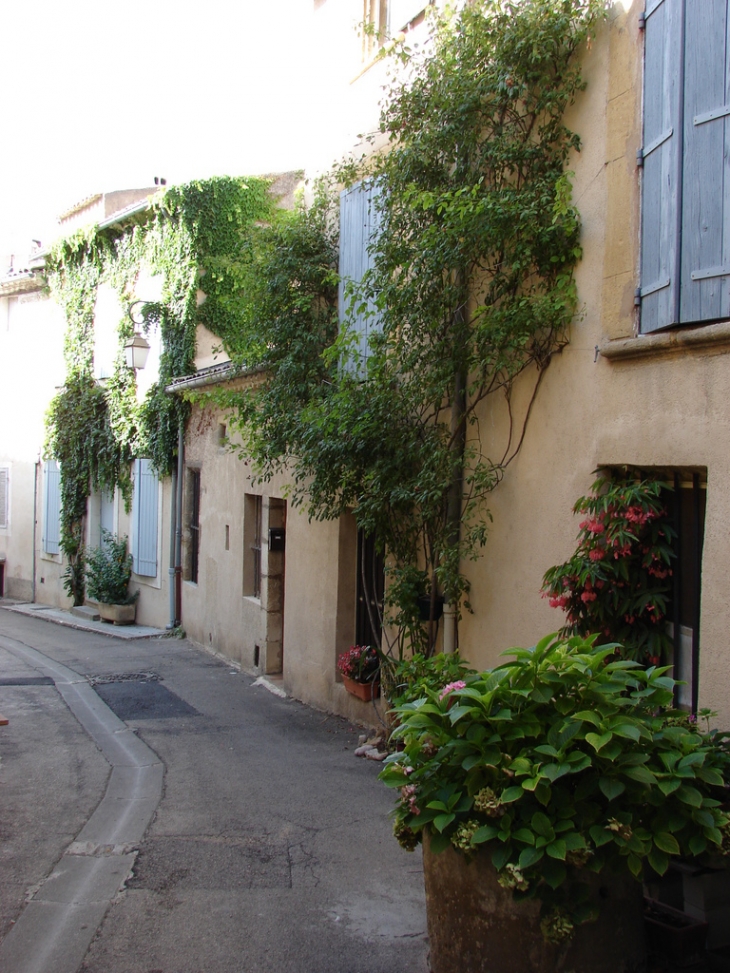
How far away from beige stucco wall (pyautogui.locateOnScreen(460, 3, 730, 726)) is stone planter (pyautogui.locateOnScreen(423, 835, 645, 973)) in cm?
118

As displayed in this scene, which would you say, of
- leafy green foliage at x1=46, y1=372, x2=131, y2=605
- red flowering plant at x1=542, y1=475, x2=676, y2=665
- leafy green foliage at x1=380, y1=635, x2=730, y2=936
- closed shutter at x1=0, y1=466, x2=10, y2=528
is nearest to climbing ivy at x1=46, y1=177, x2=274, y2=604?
leafy green foliage at x1=46, y1=372, x2=131, y2=605

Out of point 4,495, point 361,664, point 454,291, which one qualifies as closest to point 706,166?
point 454,291

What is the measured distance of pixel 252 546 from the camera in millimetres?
11750

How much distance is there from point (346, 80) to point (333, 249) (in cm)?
162

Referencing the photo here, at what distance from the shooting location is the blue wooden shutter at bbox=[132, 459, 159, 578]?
49.3 ft

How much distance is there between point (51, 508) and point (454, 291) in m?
14.5

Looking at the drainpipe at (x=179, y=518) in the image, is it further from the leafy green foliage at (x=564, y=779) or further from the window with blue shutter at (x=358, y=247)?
the leafy green foliage at (x=564, y=779)

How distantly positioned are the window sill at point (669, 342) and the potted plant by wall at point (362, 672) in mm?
4179

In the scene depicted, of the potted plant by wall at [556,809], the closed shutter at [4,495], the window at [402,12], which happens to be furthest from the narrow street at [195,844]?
the closed shutter at [4,495]

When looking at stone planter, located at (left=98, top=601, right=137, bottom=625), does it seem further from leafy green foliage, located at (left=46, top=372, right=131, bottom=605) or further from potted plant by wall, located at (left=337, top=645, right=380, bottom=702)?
→ potted plant by wall, located at (left=337, top=645, right=380, bottom=702)

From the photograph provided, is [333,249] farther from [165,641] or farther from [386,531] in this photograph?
[165,641]

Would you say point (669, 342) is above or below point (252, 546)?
above

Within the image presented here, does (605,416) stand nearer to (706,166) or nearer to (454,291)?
(706,166)

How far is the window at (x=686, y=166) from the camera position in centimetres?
411
